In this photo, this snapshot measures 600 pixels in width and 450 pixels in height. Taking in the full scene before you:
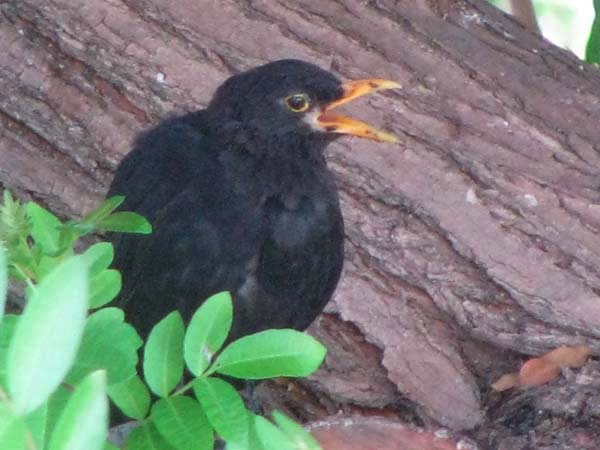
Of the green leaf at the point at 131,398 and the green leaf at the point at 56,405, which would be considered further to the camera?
the green leaf at the point at 131,398

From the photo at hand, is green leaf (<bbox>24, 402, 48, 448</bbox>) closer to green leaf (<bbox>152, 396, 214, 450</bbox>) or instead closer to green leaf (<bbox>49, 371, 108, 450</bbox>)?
green leaf (<bbox>49, 371, 108, 450</bbox>)

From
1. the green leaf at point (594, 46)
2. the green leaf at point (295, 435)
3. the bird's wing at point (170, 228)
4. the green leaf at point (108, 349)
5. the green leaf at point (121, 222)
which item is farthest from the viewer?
the green leaf at point (594, 46)

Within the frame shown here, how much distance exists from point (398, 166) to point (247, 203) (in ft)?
1.81

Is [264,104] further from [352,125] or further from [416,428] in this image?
[416,428]

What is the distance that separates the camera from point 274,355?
1.40 metres

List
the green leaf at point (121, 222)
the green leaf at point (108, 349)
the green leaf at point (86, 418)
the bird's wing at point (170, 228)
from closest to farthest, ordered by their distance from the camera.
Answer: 1. the green leaf at point (86, 418)
2. the green leaf at point (108, 349)
3. the green leaf at point (121, 222)
4. the bird's wing at point (170, 228)

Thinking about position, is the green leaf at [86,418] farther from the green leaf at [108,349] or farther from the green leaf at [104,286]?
the green leaf at [104,286]

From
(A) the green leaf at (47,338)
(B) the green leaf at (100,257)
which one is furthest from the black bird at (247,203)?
(A) the green leaf at (47,338)

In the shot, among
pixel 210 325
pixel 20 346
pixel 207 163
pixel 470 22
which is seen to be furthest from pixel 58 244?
pixel 470 22

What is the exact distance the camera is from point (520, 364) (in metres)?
3.16

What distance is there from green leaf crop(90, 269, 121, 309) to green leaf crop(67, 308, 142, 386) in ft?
0.31

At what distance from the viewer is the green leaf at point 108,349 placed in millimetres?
1374

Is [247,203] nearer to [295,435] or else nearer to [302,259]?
[302,259]

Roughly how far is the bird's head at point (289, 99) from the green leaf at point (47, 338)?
1.83 m
